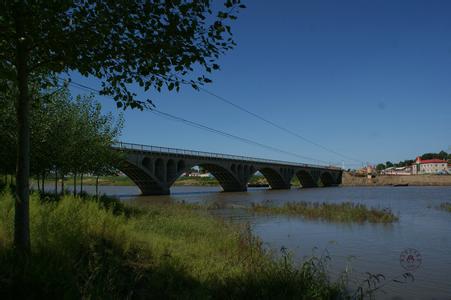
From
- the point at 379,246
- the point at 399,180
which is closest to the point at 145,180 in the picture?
the point at 379,246

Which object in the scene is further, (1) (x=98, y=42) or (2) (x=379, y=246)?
(2) (x=379, y=246)

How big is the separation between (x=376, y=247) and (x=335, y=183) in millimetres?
134974

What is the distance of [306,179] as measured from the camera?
127 metres

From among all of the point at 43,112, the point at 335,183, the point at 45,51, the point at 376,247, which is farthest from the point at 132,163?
the point at 335,183

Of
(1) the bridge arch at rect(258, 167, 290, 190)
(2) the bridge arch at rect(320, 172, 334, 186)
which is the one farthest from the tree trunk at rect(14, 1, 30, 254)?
(2) the bridge arch at rect(320, 172, 334, 186)

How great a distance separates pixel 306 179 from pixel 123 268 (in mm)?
123385

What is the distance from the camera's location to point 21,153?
20.2 feet

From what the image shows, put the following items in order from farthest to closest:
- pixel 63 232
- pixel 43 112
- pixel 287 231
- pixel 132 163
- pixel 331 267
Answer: pixel 132 163 < pixel 43 112 < pixel 287 231 < pixel 331 267 < pixel 63 232

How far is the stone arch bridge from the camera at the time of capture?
62.0 metres

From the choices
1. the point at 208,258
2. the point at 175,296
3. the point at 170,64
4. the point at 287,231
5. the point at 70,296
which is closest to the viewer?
the point at 70,296

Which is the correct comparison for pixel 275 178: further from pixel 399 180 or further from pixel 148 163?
pixel 399 180

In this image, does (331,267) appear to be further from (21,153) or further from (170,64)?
(21,153)

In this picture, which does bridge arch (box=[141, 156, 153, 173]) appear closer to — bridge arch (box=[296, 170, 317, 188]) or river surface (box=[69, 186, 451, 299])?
river surface (box=[69, 186, 451, 299])

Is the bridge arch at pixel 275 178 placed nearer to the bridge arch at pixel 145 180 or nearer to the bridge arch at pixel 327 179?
the bridge arch at pixel 327 179
